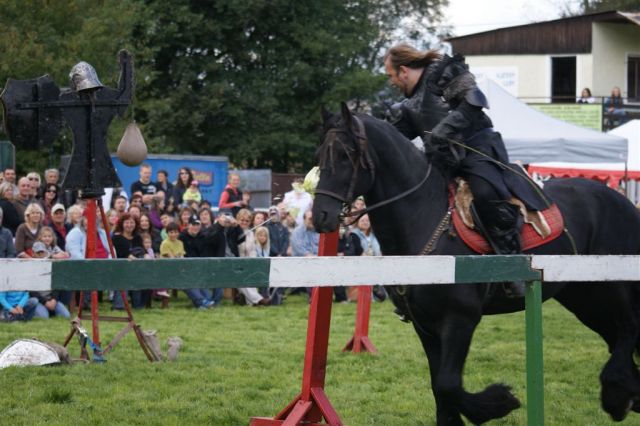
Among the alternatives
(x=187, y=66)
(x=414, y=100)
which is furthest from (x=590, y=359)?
(x=187, y=66)

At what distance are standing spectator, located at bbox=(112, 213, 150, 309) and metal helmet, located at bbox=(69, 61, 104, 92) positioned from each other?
6388 millimetres

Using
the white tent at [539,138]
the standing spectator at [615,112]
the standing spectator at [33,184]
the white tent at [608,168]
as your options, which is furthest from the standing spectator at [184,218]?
the standing spectator at [615,112]

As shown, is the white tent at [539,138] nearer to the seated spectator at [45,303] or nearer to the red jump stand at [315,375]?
the seated spectator at [45,303]

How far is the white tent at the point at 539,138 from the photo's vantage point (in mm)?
18906

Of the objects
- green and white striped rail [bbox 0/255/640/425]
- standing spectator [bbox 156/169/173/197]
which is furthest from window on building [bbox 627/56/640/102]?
green and white striped rail [bbox 0/255/640/425]

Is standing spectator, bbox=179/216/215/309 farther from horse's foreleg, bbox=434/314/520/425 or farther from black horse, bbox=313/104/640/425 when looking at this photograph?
horse's foreleg, bbox=434/314/520/425

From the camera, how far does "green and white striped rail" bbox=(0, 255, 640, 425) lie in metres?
4.28

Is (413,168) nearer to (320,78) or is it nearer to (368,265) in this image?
(368,265)

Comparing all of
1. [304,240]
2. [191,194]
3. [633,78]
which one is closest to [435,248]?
[304,240]

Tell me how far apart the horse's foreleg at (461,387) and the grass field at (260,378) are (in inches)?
51.2

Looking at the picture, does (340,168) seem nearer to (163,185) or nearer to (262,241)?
(262,241)

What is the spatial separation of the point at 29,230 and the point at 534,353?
10.6m

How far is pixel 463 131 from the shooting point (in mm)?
7121

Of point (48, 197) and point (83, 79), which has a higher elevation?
point (83, 79)
